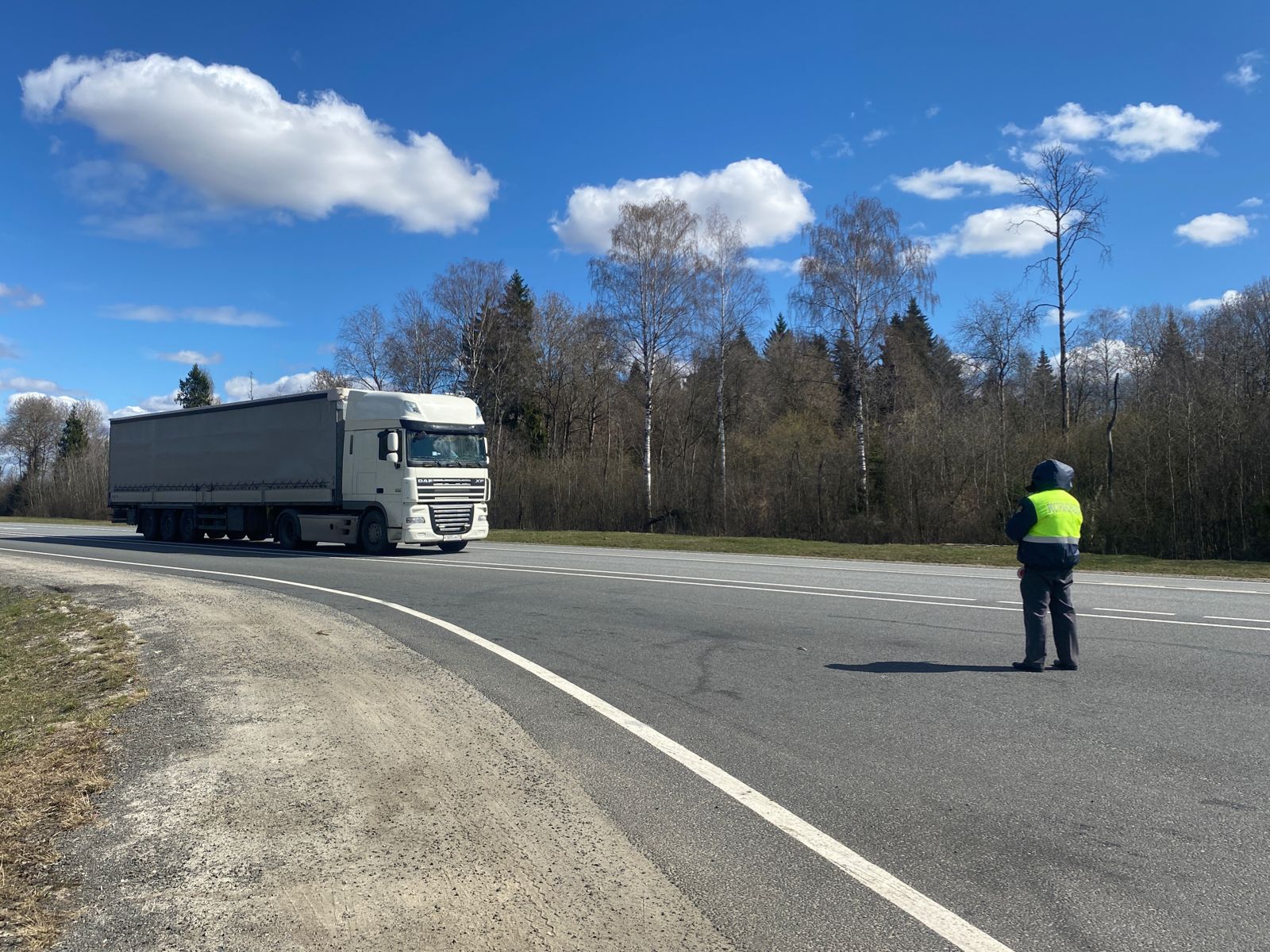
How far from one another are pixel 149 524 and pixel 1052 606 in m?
28.7

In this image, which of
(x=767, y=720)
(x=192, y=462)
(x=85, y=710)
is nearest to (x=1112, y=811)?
(x=767, y=720)

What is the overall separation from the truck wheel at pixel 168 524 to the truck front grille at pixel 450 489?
11.7 meters

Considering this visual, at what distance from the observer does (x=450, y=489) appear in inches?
824

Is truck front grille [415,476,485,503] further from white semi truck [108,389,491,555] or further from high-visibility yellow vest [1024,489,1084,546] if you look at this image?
high-visibility yellow vest [1024,489,1084,546]

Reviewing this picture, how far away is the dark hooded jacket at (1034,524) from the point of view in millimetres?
7383

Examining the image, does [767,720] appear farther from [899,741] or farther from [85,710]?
[85,710]

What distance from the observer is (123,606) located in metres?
12.4

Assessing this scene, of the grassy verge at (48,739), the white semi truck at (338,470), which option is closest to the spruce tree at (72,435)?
the white semi truck at (338,470)

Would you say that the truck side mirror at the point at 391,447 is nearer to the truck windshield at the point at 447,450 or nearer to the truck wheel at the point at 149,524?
the truck windshield at the point at 447,450

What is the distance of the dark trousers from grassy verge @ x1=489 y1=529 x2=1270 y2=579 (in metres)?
11.2

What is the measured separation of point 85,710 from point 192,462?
21.3 meters

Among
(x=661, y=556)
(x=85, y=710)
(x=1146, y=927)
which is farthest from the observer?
(x=661, y=556)

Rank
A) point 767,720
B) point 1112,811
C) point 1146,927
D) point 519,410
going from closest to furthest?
point 1146,927
point 1112,811
point 767,720
point 519,410

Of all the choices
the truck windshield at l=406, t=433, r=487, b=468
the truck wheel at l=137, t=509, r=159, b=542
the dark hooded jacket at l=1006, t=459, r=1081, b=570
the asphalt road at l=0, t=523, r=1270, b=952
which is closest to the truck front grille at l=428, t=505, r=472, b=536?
the truck windshield at l=406, t=433, r=487, b=468
